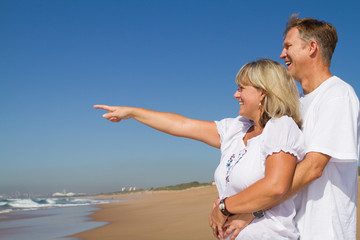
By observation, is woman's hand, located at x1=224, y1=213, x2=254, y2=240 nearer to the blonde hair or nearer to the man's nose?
the blonde hair

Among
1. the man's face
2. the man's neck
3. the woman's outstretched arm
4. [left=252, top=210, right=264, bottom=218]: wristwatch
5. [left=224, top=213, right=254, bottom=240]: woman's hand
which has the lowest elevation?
[left=224, top=213, right=254, bottom=240]: woman's hand

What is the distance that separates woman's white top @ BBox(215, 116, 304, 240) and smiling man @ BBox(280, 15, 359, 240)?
0.08 meters

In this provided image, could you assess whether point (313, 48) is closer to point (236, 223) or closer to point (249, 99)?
point (249, 99)

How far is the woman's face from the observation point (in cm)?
225

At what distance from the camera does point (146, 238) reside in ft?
24.6

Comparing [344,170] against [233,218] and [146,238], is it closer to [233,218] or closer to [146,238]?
[233,218]

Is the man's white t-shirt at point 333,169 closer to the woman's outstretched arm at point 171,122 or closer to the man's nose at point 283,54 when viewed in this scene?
the man's nose at point 283,54

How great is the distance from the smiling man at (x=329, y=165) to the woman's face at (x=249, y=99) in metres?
0.27

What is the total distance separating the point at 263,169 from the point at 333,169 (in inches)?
15.1

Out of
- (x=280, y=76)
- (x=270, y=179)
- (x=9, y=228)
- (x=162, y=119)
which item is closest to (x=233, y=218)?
(x=270, y=179)

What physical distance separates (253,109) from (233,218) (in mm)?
643

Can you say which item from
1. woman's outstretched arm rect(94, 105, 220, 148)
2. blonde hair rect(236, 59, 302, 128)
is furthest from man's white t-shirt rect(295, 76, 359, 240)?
woman's outstretched arm rect(94, 105, 220, 148)

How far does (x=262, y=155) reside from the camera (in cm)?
211

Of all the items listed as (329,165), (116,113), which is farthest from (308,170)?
(116,113)
